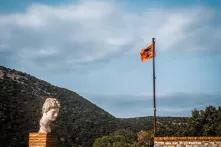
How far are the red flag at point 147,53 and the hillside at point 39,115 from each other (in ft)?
53.2

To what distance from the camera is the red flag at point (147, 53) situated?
26.3 meters

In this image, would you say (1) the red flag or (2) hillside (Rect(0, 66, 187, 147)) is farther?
(2) hillside (Rect(0, 66, 187, 147))

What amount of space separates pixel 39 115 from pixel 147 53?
30051 mm

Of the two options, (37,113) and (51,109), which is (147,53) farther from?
(37,113)

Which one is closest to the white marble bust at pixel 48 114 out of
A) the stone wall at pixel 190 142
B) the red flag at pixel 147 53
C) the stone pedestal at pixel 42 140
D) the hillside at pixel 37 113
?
the stone pedestal at pixel 42 140

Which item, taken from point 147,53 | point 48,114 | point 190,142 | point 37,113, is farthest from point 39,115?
point 48,114

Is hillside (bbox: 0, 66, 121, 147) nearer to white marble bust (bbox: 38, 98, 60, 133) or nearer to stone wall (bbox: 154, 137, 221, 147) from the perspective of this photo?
stone wall (bbox: 154, 137, 221, 147)

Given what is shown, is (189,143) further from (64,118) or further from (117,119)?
(117,119)

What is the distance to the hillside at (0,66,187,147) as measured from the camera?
5053cm

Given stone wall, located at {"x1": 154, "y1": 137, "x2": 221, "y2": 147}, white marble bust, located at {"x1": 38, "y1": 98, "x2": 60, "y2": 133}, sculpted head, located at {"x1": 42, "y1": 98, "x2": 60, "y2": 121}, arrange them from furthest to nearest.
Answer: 1. stone wall, located at {"x1": 154, "y1": 137, "x2": 221, "y2": 147}
2. sculpted head, located at {"x1": 42, "y1": 98, "x2": 60, "y2": 121}
3. white marble bust, located at {"x1": 38, "y1": 98, "x2": 60, "y2": 133}

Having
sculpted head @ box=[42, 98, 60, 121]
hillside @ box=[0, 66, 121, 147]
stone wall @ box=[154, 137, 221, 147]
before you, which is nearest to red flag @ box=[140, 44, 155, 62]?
stone wall @ box=[154, 137, 221, 147]

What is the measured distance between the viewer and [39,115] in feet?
179

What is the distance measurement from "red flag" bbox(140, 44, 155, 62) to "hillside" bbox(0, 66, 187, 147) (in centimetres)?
1623

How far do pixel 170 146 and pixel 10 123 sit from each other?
29871mm
